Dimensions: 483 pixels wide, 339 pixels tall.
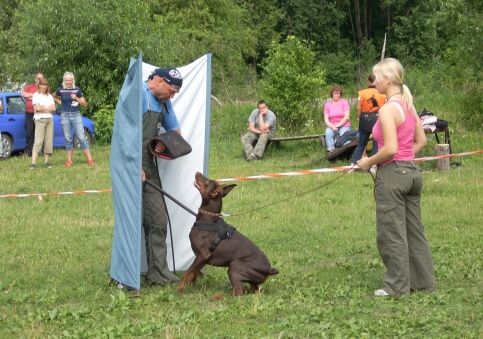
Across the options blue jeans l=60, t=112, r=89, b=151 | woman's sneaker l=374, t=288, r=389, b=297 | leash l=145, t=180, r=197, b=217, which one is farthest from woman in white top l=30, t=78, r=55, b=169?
woman's sneaker l=374, t=288, r=389, b=297

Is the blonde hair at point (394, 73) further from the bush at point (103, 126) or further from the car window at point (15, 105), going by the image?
the bush at point (103, 126)

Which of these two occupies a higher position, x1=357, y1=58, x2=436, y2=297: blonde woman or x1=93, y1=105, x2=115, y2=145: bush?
x1=357, y1=58, x2=436, y2=297: blonde woman

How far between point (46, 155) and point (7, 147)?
241 centimetres

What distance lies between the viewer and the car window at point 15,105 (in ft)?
62.0

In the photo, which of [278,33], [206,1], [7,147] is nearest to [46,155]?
[7,147]

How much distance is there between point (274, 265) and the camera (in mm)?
8297

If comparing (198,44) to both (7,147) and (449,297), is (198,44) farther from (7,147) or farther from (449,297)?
(449,297)

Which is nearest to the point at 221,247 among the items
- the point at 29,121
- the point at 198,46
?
the point at 29,121

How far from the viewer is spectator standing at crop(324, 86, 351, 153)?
53.2 ft

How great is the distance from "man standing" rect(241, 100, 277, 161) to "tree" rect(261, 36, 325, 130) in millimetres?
1802

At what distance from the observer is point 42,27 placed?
21.1 m

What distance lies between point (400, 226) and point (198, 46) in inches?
1037

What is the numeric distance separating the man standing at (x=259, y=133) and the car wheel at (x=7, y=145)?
5116 millimetres

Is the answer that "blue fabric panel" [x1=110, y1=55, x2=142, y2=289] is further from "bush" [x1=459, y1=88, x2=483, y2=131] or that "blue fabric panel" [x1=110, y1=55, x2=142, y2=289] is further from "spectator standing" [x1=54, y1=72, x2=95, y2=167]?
"bush" [x1=459, y1=88, x2=483, y2=131]
